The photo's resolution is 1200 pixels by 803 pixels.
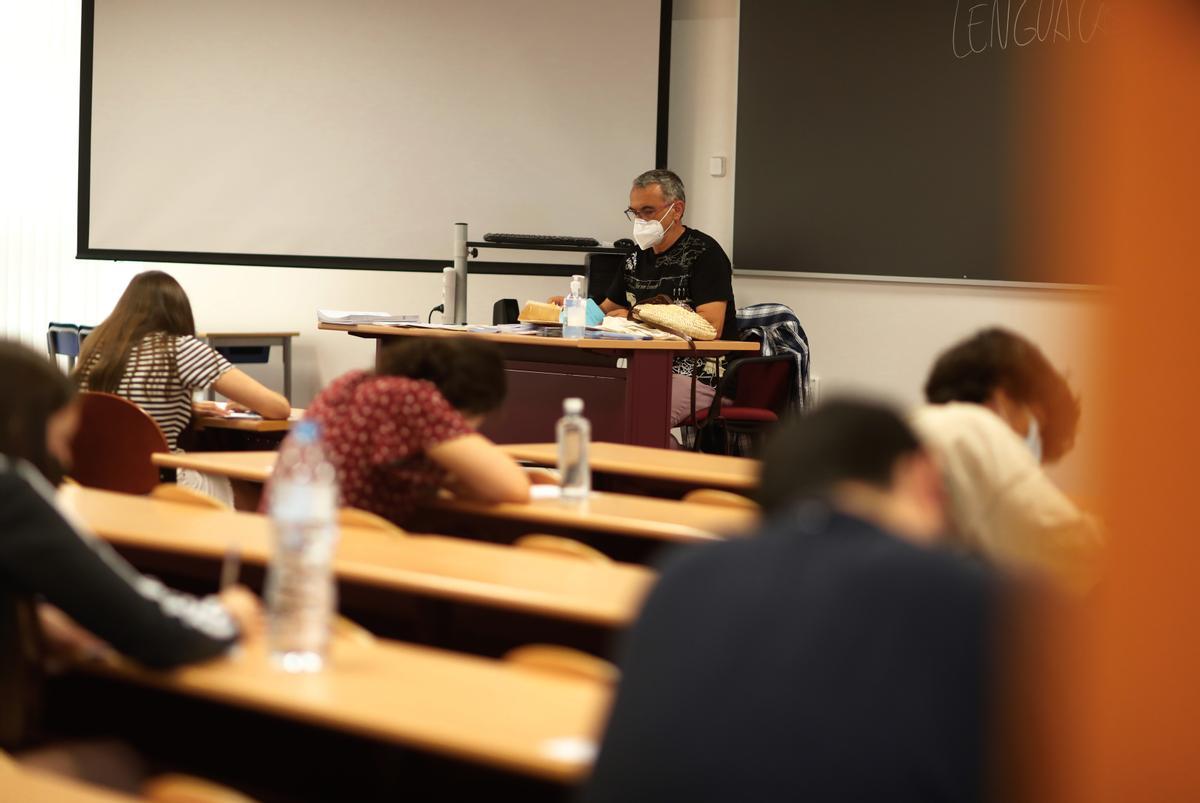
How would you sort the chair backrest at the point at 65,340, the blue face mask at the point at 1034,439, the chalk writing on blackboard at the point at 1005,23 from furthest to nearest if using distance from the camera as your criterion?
the chair backrest at the point at 65,340 < the chalk writing on blackboard at the point at 1005,23 < the blue face mask at the point at 1034,439

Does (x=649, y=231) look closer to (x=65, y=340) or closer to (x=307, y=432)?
(x=65, y=340)

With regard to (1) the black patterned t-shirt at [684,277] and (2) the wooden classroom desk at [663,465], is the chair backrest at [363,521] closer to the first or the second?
(2) the wooden classroom desk at [663,465]

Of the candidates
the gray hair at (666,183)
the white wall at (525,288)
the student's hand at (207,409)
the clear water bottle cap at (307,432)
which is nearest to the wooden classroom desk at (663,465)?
the white wall at (525,288)

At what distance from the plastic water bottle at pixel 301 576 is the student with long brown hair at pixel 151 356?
7.78 ft

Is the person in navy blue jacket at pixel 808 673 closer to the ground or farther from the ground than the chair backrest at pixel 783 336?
closer to the ground

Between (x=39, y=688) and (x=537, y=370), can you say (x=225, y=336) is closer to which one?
(x=537, y=370)

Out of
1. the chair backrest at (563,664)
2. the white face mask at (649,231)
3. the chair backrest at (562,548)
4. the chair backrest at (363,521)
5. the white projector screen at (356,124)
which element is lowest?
the chair backrest at (563,664)

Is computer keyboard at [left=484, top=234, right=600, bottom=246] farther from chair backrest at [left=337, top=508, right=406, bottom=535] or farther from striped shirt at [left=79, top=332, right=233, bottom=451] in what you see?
chair backrest at [left=337, top=508, right=406, bottom=535]

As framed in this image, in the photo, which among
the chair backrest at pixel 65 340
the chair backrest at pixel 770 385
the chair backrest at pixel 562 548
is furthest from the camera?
the chair backrest at pixel 65 340

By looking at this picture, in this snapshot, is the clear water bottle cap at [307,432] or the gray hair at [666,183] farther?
the gray hair at [666,183]

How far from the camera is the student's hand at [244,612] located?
1766 mm

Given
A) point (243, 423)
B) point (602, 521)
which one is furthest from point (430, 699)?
point (243, 423)

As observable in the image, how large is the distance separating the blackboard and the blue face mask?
282 cm

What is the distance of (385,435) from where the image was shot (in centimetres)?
279
